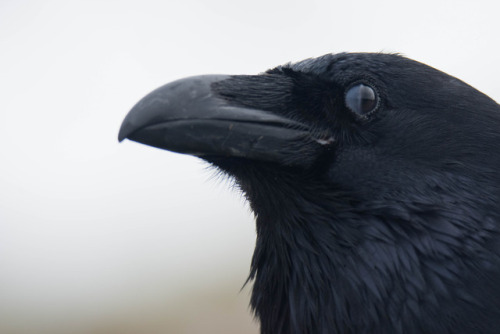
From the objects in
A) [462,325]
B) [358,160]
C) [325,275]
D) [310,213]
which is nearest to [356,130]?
[358,160]

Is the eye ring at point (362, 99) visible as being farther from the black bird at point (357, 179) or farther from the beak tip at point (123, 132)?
the beak tip at point (123, 132)

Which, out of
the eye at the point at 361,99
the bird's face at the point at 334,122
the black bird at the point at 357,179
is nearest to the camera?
the black bird at the point at 357,179

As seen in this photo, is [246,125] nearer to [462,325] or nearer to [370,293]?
[370,293]

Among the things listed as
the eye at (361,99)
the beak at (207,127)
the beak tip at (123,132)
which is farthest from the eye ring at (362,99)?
the beak tip at (123,132)

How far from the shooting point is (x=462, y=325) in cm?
302

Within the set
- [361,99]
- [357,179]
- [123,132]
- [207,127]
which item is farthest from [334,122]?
[123,132]

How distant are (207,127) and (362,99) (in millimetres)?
694

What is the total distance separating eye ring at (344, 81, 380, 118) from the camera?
3.39 metres

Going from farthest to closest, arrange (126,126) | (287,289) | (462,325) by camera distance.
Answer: (287,289)
(126,126)
(462,325)

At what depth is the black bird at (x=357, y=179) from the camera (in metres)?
3.11

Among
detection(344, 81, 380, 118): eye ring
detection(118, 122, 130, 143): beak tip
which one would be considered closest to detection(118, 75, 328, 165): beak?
detection(118, 122, 130, 143): beak tip

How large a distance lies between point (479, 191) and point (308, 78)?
874 millimetres

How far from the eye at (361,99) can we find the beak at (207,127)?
0.22 metres

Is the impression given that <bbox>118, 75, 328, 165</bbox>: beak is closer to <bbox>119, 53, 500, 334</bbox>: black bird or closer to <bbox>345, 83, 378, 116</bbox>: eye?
<bbox>119, 53, 500, 334</bbox>: black bird
